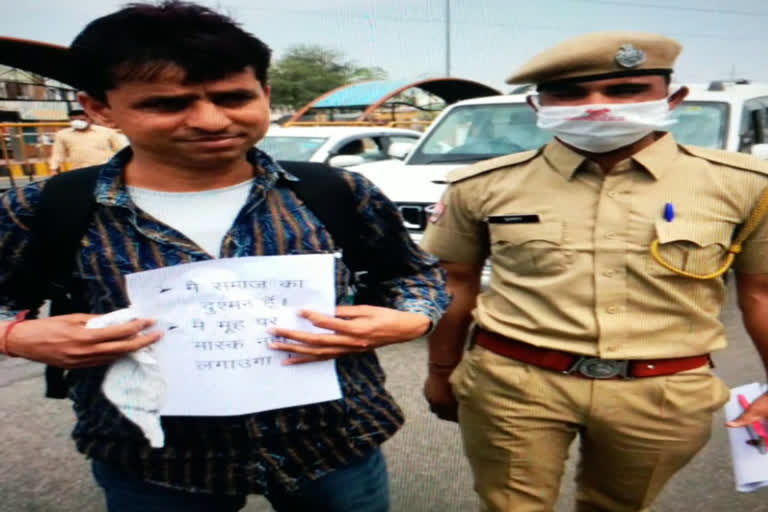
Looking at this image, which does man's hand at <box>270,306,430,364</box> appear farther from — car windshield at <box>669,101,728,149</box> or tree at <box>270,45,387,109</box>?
tree at <box>270,45,387,109</box>

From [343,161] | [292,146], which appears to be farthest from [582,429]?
[292,146]

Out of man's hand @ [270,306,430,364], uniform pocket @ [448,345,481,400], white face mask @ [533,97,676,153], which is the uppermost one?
white face mask @ [533,97,676,153]

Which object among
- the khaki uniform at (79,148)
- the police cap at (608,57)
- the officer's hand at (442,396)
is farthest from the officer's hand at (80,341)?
the khaki uniform at (79,148)

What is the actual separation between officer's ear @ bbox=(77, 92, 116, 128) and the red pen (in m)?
1.69

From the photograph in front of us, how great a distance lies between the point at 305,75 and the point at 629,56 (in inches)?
1701

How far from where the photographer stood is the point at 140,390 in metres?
1.03

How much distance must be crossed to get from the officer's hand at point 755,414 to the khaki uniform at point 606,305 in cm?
10

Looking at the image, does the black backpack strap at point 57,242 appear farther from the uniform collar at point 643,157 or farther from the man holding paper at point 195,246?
the uniform collar at point 643,157

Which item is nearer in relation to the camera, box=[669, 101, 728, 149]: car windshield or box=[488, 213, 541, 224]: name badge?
box=[488, 213, 541, 224]: name badge

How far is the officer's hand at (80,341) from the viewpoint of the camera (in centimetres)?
98

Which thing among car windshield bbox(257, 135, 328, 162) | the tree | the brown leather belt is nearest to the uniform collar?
the brown leather belt

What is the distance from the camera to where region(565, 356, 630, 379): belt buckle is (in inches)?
58.4

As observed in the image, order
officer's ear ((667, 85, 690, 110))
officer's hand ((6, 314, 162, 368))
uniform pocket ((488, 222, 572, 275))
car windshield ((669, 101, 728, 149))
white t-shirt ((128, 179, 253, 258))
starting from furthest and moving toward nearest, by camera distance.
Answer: car windshield ((669, 101, 728, 149)) → officer's ear ((667, 85, 690, 110)) → uniform pocket ((488, 222, 572, 275)) → white t-shirt ((128, 179, 253, 258)) → officer's hand ((6, 314, 162, 368))

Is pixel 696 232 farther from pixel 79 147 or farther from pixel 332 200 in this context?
pixel 79 147
